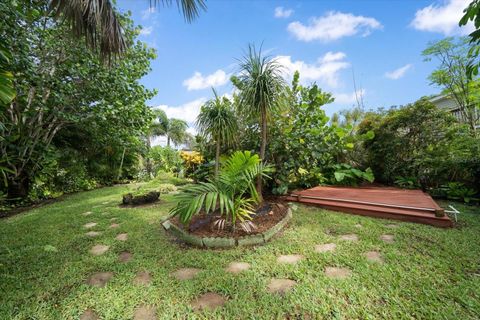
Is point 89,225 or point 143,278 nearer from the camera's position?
point 143,278

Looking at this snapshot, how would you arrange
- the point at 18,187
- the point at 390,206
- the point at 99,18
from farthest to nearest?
the point at 18,187 < the point at 390,206 < the point at 99,18

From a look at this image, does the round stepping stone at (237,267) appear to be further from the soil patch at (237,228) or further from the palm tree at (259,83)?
the palm tree at (259,83)

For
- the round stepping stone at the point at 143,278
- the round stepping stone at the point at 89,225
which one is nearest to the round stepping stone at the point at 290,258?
the round stepping stone at the point at 143,278

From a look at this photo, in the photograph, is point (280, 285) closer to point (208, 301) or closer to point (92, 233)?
point (208, 301)

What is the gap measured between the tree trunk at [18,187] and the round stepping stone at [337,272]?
726 centimetres

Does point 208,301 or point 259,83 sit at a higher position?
point 259,83

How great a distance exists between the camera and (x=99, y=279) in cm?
184

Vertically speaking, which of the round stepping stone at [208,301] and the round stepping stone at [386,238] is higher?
the round stepping stone at [386,238]

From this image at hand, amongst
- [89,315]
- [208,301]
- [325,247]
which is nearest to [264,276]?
[208,301]

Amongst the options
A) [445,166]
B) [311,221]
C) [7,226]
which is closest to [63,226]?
[7,226]

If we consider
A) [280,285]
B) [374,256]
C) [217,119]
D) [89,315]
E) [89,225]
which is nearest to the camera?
[89,315]

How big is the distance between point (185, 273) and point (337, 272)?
146 cm

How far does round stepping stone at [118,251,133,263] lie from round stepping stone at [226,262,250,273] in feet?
3.92

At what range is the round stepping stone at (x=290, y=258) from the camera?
6.58 feet
